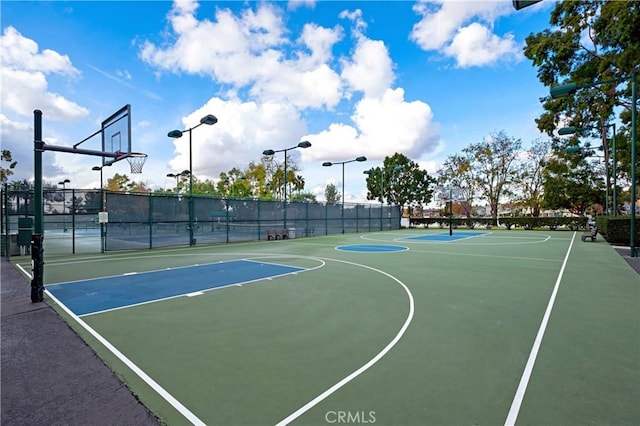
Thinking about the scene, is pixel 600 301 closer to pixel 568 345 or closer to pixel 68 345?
pixel 568 345

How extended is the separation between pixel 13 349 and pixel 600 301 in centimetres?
949

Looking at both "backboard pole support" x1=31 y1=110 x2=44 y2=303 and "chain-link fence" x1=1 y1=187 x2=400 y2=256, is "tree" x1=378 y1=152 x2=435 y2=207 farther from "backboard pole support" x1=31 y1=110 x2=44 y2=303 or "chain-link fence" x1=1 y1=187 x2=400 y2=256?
"backboard pole support" x1=31 y1=110 x2=44 y2=303

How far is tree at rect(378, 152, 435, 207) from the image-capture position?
159ft

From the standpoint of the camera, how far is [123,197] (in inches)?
604

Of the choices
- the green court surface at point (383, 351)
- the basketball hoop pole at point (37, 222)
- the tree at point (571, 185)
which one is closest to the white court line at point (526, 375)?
the green court surface at point (383, 351)

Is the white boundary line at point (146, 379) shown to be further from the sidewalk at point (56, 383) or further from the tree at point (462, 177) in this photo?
the tree at point (462, 177)

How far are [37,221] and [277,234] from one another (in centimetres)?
1570

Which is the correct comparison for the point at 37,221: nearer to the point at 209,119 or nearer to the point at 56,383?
the point at 56,383

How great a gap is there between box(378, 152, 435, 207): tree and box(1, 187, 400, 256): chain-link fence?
20471 millimetres

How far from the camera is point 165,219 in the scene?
16766 mm

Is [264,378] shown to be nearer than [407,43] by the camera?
Yes

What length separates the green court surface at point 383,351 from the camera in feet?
9.25

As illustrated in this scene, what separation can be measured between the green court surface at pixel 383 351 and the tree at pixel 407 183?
135 ft

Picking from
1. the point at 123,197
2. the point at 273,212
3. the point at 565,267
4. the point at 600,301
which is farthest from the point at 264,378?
the point at 273,212
